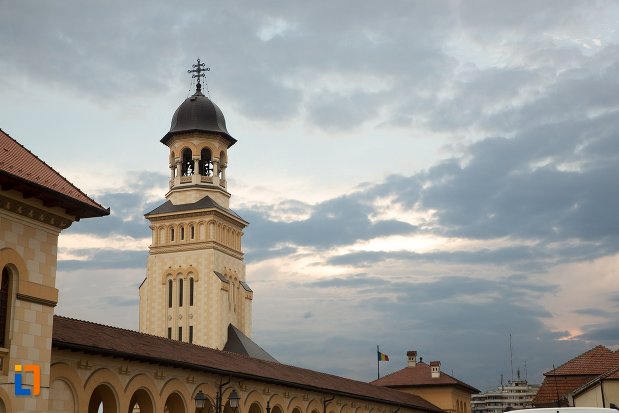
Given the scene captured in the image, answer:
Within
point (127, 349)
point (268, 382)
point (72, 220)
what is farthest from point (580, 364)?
Answer: point (72, 220)

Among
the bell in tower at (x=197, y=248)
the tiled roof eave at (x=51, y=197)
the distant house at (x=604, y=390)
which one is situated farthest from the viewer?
the bell in tower at (x=197, y=248)

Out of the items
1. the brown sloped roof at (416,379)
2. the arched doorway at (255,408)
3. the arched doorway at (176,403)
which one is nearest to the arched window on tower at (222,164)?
the brown sloped roof at (416,379)

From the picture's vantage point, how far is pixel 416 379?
84312mm

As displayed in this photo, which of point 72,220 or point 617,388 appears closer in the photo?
point 72,220

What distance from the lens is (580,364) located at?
5884cm

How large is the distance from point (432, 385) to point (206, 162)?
2825cm

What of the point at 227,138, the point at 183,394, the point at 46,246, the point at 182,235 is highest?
the point at 227,138

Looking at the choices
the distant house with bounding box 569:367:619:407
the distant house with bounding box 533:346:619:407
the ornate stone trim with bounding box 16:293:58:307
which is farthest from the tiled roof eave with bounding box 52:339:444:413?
the distant house with bounding box 569:367:619:407

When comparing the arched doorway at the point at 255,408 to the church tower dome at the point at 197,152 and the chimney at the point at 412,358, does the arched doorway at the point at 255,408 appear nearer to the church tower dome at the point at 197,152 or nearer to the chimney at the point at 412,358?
the church tower dome at the point at 197,152

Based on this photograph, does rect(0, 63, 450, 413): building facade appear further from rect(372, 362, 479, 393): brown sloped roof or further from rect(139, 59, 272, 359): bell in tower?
rect(372, 362, 479, 393): brown sloped roof

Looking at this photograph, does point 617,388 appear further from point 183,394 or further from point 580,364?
point 183,394

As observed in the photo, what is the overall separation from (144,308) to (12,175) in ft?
189

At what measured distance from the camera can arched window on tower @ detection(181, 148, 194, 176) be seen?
257 feet

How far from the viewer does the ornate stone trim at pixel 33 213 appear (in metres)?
20.9
